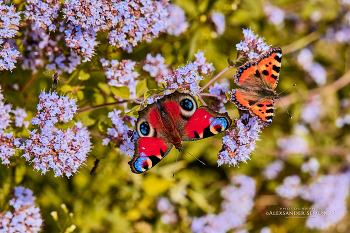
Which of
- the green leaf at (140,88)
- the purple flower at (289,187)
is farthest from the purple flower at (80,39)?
the purple flower at (289,187)

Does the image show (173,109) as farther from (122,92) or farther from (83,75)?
(83,75)

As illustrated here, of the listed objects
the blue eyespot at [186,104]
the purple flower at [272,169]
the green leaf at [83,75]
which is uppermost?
the purple flower at [272,169]

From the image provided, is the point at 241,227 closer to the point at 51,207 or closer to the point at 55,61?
the point at 51,207

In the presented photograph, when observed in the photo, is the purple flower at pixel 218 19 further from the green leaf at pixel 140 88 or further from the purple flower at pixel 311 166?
the purple flower at pixel 311 166

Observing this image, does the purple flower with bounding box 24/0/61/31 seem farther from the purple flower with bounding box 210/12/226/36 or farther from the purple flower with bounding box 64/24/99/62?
the purple flower with bounding box 210/12/226/36

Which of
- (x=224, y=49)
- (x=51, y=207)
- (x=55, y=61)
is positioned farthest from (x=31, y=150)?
(x=224, y=49)

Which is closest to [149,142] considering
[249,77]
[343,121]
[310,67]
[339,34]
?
[249,77]
